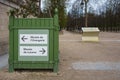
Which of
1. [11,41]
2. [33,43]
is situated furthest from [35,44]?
[11,41]

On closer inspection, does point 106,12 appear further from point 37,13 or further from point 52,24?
point 52,24

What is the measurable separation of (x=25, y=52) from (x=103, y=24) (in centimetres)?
6660

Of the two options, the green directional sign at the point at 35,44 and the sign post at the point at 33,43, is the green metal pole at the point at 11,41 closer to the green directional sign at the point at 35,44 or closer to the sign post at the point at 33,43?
the sign post at the point at 33,43

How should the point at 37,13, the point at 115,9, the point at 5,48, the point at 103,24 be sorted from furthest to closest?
the point at 103,24
the point at 115,9
the point at 5,48
the point at 37,13

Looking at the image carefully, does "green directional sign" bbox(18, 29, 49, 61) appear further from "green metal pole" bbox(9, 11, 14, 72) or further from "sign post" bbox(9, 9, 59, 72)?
"green metal pole" bbox(9, 11, 14, 72)

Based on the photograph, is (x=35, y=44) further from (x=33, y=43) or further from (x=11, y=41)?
(x=11, y=41)

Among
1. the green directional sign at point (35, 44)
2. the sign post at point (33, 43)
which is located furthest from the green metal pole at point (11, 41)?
the green directional sign at point (35, 44)

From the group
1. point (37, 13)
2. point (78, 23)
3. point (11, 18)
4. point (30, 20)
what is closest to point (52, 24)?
point (30, 20)

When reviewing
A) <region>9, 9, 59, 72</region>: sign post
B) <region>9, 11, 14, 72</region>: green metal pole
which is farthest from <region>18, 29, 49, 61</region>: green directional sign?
<region>9, 11, 14, 72</region>: green metal pole

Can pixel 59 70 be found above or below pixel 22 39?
below

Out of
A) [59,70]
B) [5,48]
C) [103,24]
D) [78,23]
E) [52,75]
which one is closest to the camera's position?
[52,75]

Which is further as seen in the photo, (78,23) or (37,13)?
(78,23)

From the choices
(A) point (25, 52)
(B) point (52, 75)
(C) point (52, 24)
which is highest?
(C) point (52, 24)

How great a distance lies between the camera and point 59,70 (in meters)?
9.76
